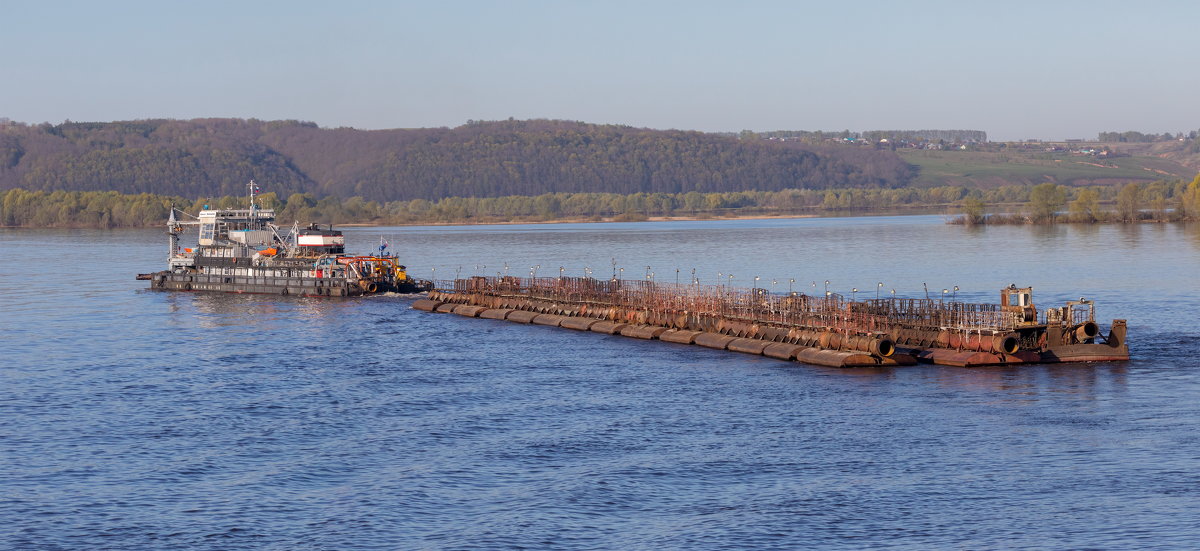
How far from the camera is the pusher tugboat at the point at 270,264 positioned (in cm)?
11819

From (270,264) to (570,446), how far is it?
8197cm

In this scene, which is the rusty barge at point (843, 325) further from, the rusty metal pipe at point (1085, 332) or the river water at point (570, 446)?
the river water at point (570, 446)

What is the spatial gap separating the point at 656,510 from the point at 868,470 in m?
8.54

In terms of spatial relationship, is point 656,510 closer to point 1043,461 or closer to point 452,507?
point 452,507

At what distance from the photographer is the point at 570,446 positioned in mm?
46875

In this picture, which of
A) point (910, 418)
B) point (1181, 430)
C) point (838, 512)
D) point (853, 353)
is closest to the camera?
point (838, 512)

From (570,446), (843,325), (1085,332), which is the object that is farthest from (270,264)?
(570,446)

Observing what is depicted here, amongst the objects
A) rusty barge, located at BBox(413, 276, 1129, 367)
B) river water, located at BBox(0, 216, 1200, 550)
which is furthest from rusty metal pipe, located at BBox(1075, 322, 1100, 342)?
river water, located at BBox(0, 216, 1200, 550)

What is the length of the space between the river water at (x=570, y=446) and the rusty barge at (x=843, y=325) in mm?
1703

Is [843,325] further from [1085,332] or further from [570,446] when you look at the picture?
[570,446]

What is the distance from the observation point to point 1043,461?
43156mm

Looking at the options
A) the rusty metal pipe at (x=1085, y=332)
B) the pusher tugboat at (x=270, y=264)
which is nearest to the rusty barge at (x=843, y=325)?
the rusty metal pipe at (x=1085, y=332)

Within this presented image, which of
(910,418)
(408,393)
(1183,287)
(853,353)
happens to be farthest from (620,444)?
(1183,287)

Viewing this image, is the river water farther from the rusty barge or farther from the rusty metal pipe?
the rusty metal pipe
